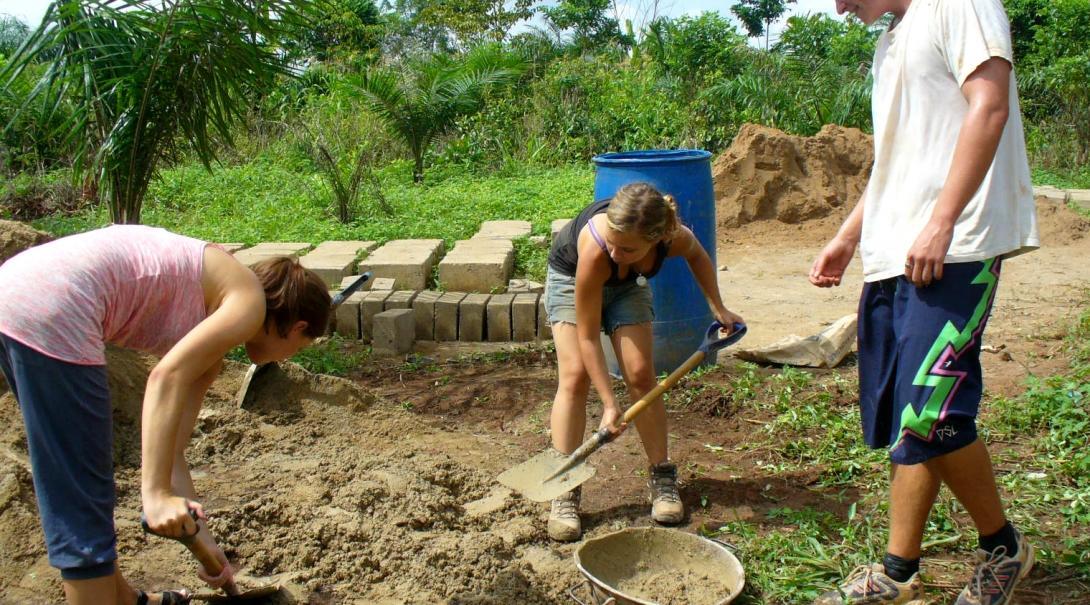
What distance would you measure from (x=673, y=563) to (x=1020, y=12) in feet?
52.1

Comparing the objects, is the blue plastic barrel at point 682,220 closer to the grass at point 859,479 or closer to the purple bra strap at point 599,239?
the grass at point 859,479

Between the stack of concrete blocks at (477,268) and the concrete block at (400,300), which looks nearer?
the concrete block at (400,300)

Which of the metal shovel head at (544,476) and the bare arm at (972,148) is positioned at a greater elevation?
the bare arm at (972,148)

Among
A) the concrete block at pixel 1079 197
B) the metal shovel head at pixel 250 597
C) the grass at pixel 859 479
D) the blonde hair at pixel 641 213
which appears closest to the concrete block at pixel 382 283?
the grass at pixel 859 479

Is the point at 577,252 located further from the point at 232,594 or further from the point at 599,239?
the point at 232,594

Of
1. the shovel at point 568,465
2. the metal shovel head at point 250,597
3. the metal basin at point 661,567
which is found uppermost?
the shovel at point 568,465

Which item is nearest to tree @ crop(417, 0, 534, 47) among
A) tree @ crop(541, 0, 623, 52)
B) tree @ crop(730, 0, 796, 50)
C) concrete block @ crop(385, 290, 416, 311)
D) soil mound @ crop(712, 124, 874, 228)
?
tree @ crop(541, 0, 623, 52)

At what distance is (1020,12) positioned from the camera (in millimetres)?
15750

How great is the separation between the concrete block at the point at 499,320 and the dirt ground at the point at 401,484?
0.30 meters

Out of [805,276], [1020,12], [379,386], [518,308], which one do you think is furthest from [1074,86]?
A: [379,386]

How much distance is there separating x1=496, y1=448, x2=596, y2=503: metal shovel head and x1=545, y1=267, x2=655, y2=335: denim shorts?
0.48 meters

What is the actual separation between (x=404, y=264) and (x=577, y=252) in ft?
9.62

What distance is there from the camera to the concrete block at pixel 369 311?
5512mm

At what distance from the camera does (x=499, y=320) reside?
554cm
